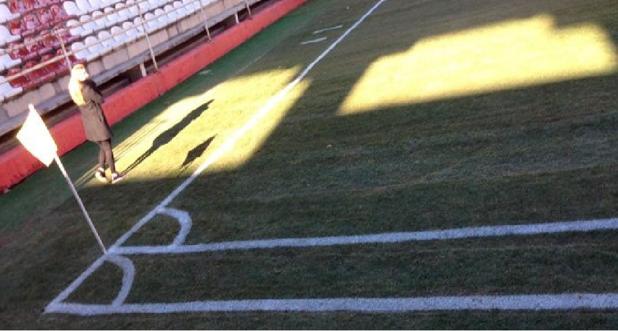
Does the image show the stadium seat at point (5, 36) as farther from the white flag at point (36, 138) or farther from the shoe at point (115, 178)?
the white flag at point (36, 138)

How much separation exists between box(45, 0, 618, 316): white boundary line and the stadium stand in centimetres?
508

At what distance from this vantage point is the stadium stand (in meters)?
10.9

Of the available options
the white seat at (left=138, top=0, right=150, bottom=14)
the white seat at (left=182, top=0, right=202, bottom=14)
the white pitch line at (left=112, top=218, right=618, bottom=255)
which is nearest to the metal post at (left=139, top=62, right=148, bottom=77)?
the white seat at (left=138, top=0, right=150, bottom=14)

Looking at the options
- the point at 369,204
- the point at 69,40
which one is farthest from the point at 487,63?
the point at 69,40

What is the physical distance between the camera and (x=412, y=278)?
451 cm

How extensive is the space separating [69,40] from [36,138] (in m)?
7.55

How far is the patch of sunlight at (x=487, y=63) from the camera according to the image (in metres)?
7.91

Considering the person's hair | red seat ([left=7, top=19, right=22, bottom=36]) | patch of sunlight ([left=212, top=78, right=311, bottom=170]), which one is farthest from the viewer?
red seat ([left=7, top=19, right=22, bottom=36])

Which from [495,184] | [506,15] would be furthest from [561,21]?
[495,184]

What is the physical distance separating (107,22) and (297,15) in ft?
21.5

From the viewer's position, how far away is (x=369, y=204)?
5793 mm

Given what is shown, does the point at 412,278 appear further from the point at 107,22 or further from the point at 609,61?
the point at 107,22

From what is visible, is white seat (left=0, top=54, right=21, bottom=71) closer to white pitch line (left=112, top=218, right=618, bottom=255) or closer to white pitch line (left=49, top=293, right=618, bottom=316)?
white pitch line (left=112, top=218, right=618, bottom=255)

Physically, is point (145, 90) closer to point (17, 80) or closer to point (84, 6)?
point (17, 80)
